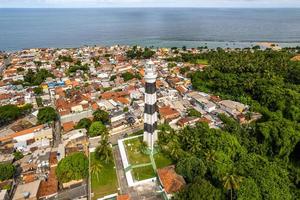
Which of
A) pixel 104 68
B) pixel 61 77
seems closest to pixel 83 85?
pixel 61 77

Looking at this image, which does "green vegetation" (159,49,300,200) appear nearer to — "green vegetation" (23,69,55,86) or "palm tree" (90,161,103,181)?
"palm tree" (90,161,103,181)

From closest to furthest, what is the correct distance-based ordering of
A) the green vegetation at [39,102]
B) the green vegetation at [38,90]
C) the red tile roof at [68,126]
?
the red tile roof at [68,126] → the green vegetation at [39,102] → the green vegetation at [38,90]

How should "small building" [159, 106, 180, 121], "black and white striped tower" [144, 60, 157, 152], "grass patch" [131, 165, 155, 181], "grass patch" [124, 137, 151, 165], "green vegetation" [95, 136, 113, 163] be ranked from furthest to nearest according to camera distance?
"small building" [159, 106, 180, 121] < "green vegetation" [95, 136, 113, 163] < "grass patch" [124, 137, 151, 165] < "grass patch" [131, 165, 155, 181] < "black and white striped tower" [144, 60, 157, 152]

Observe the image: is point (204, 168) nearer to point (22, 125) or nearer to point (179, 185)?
point (179, 185)

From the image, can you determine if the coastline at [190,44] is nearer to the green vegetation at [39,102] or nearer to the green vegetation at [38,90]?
the green vegetation at [38,90]

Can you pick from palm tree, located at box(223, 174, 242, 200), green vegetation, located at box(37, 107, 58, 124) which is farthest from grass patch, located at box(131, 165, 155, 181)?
green vegetation, located at box(37, 107, 58, 124)

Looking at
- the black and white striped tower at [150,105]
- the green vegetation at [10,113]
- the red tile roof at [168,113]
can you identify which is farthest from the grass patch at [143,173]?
the green vegetation at [10,113]

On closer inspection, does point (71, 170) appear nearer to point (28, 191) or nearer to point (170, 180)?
point (28, 191)
